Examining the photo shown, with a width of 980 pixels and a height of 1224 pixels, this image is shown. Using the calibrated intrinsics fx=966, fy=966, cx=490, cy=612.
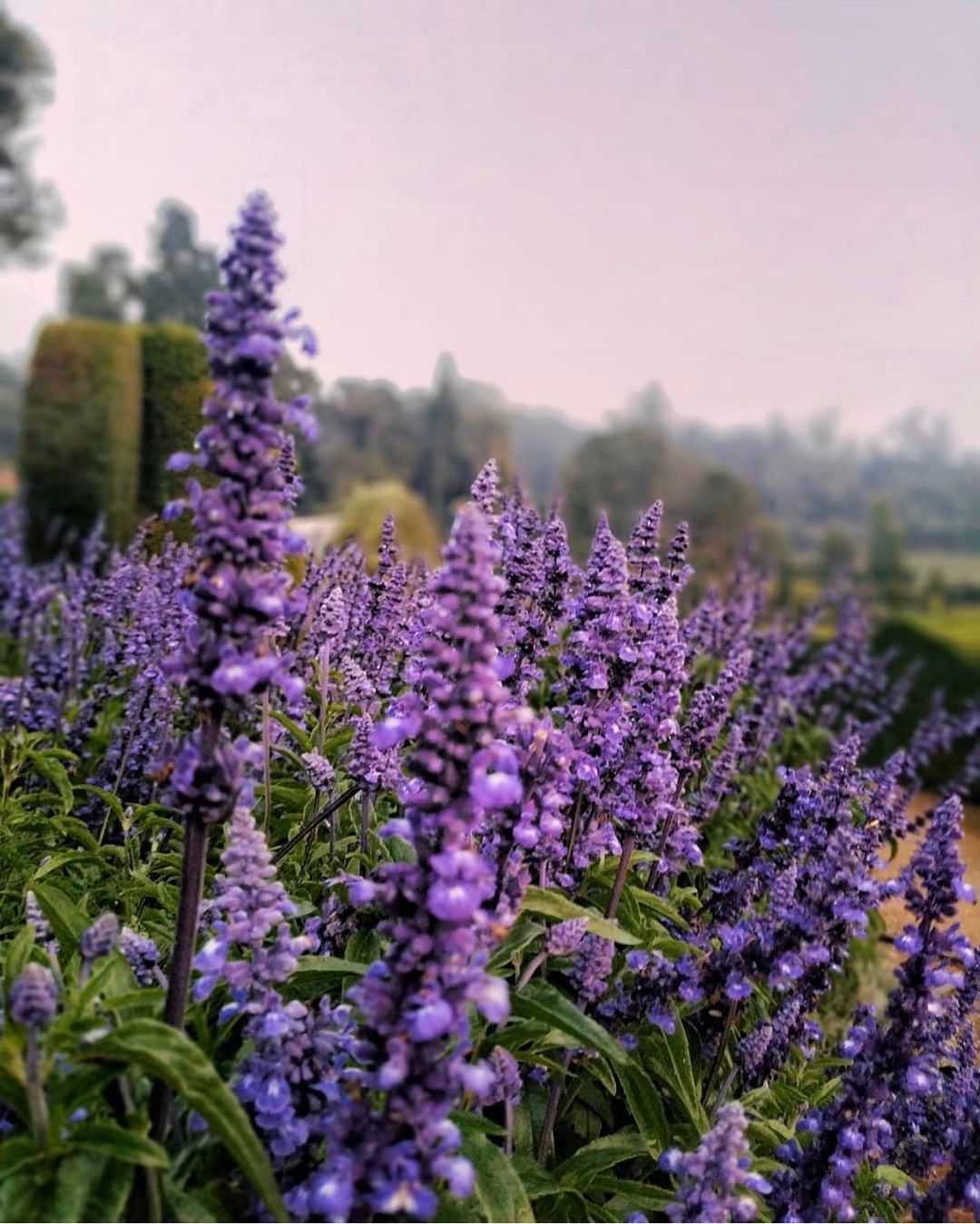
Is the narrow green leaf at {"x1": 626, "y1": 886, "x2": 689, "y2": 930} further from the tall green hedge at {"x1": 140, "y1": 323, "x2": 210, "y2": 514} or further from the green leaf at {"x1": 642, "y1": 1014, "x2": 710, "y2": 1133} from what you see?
the tall green hedge at {"x1": 140, "y1": 323, "x2": 210, "y2": 514}

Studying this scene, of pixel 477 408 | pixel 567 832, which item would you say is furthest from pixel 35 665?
pixel 477 408

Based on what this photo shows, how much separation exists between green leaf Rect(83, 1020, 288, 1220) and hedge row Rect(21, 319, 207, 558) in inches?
604

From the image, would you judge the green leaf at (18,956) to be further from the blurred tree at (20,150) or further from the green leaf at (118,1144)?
the blurred tree at (20,150)

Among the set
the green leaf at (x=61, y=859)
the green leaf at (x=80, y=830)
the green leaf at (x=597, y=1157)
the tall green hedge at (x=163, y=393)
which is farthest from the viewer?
the tall green hedge at (x=163, y=393)

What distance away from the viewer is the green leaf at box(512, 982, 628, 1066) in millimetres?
3133

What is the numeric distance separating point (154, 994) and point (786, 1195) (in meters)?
2.43

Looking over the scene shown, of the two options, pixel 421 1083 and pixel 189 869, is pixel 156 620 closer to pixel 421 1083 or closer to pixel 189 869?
pixel 189 869

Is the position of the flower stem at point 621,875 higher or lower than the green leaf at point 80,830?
higher

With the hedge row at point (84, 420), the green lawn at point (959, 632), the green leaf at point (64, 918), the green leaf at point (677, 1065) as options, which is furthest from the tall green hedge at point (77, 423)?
the green lawn at point (959, 632)

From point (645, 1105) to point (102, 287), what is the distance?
9613 cm

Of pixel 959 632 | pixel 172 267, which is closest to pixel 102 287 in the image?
pixel 172 267

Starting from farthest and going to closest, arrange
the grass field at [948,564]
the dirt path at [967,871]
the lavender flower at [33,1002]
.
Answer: the grass field at [948,564]
the dirt path at [967,871]
the lavender flower at [33,1002]

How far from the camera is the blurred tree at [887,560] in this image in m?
47.8

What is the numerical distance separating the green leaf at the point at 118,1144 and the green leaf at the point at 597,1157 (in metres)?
1.79
